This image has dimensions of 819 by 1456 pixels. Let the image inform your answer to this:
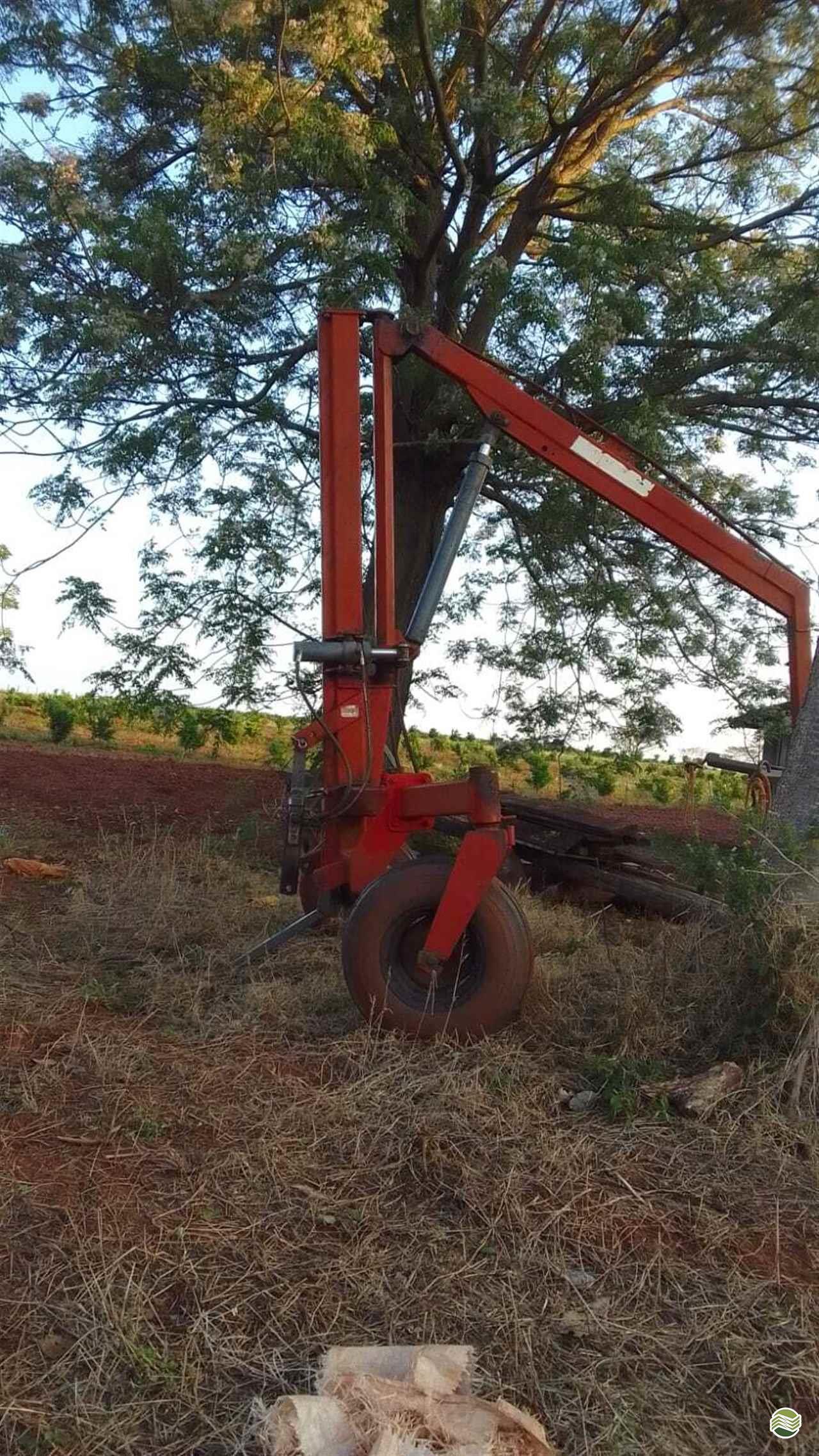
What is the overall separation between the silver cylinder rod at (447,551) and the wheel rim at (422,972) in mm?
1743

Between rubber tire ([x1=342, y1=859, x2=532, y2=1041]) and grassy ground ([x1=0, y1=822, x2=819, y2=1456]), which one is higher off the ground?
rubber tire ([x1=342, y1=859, x2=532, y2=1041])

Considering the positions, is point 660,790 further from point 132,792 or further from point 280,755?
point 132,792

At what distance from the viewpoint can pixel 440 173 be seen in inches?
385

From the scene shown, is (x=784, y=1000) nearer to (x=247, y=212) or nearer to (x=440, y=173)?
(x=247, y=212)

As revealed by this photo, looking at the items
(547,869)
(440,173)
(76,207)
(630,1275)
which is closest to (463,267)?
(440,173)

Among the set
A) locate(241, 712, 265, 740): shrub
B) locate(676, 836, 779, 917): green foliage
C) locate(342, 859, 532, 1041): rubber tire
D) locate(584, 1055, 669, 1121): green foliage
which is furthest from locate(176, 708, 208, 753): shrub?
locate(584, 1055, 669, 1121): green foliage

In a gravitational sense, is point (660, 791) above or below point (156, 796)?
above

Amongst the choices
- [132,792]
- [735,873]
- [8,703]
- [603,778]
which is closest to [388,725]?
[735,873]

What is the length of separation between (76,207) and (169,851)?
15.1 feet

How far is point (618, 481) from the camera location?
6.41m

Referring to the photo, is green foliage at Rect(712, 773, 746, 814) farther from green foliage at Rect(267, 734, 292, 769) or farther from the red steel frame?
the red steel frame

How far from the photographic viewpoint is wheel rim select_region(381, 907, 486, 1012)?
4602 millimetres

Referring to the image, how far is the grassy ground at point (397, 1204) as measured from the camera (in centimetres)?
259

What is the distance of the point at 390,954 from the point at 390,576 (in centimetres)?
214
